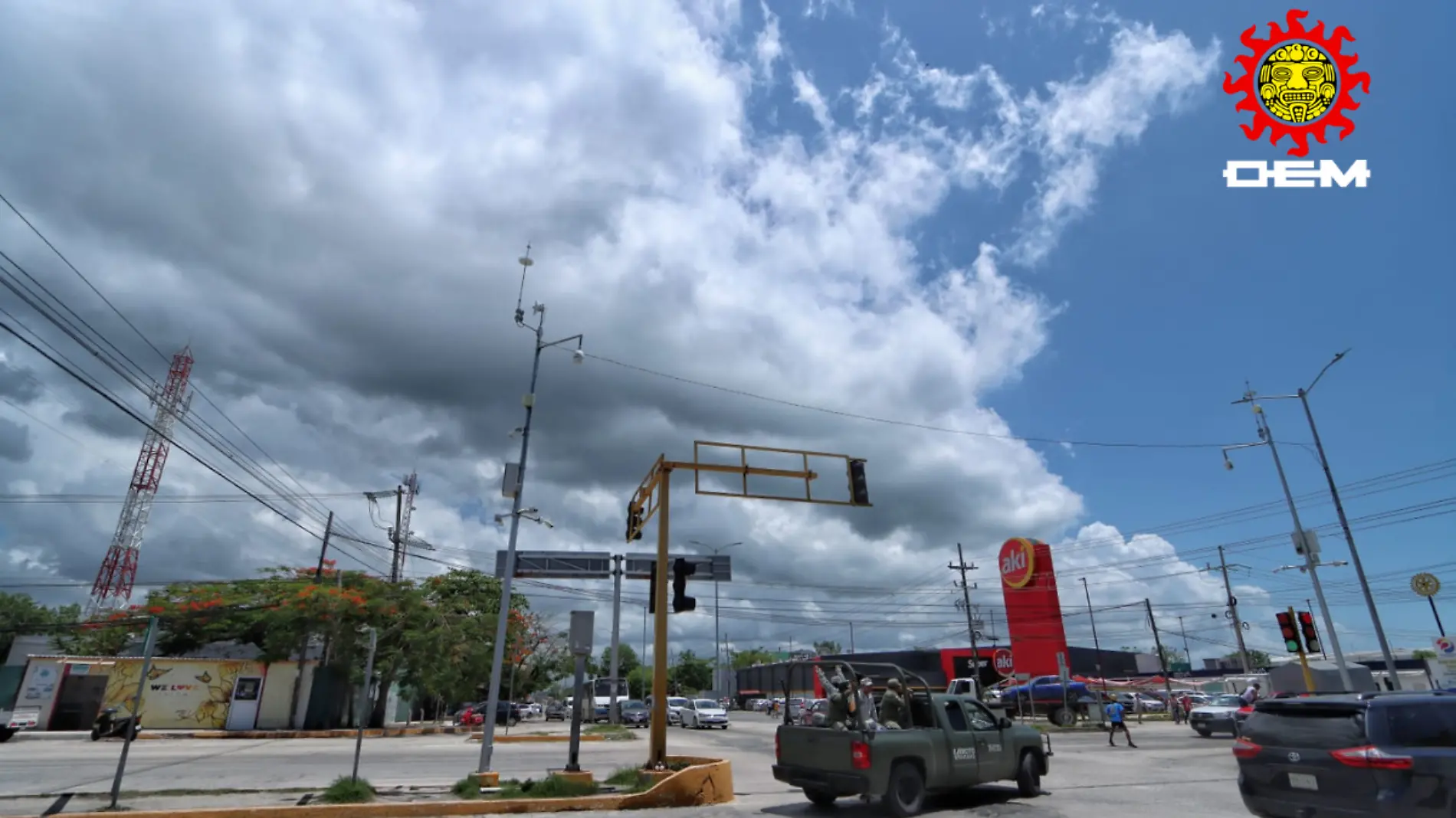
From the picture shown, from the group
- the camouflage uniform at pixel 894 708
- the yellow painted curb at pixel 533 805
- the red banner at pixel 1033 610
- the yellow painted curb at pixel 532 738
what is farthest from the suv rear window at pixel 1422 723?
the red banner at pixel 1033 610

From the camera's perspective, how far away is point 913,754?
34.3 ft

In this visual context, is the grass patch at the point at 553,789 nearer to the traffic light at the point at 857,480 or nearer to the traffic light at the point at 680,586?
the traffic light at the point at 680,586

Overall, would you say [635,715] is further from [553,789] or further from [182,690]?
[553,789]

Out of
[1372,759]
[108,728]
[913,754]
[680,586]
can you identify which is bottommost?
[108,728]

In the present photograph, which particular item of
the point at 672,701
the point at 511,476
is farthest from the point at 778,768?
the point at 672,701

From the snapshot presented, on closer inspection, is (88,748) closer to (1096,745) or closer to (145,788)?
(145,788)

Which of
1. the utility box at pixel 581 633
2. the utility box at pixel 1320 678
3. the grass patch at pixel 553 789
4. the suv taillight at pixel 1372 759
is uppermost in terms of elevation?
the utility box at pixel 581 633

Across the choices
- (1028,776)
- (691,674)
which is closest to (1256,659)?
(691,674)

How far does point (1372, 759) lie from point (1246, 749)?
1337 millimetres

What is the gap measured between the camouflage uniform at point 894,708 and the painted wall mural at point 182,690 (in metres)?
32.4

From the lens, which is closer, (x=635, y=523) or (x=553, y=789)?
(x=553, y=789)

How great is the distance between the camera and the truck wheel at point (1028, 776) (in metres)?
12.0

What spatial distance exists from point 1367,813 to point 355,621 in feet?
117

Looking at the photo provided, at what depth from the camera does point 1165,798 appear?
462 inches
